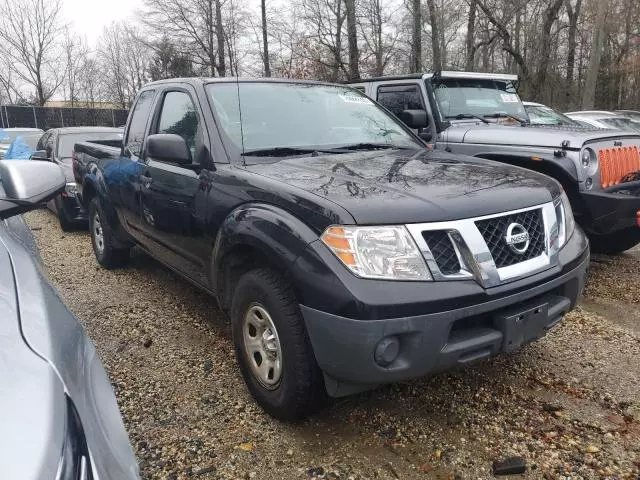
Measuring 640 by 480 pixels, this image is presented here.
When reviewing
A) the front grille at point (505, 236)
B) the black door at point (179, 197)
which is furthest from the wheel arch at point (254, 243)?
the front grille at point (505, 236)

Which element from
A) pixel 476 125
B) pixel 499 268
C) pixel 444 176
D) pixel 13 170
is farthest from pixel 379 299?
pixel 476 125

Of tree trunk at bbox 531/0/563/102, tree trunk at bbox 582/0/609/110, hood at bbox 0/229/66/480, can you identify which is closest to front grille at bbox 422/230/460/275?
hood at bbox 0/229/66/480

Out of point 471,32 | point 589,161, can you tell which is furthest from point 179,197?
point 471,32

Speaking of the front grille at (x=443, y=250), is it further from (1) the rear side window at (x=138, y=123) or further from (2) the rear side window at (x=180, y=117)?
(1) the rear side window at (x=138, y=123)

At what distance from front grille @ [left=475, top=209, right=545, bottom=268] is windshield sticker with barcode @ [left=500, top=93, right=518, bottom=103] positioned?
4237mm

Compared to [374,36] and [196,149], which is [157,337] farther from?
[374,36]

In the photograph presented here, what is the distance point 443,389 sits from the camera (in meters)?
2.98

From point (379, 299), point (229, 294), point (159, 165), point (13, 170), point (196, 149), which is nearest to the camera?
point (379, 299)

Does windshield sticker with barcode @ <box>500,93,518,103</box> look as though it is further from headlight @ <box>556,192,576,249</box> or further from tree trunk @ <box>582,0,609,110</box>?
tree trunk @ <box>582,0,609,110</box>

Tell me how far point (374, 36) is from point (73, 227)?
18.8 m

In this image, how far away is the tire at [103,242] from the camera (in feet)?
17.1

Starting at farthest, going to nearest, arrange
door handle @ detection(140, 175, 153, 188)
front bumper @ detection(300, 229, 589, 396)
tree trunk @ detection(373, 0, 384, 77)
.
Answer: tree trunk @ detection(373, 0, 384, 77), door handle @ detection(140, 175, 153, 188), front bumper @ detection(300, 229, 589, 396)

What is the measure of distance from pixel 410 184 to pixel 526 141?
2.66 m

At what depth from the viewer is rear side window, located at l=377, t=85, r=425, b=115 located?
5859 mm
